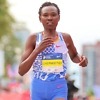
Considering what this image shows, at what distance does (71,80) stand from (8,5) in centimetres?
Result: 3521

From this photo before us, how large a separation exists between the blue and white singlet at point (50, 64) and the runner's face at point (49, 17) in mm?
163

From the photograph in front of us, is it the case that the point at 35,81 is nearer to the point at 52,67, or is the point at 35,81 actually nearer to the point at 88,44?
the point at 52,67

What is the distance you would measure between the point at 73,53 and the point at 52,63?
425mm

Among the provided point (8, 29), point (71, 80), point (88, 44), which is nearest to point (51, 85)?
point (71, 80)

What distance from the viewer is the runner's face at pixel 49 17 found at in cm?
513

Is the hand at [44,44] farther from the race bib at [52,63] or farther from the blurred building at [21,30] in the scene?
the blurred building at [21,30]

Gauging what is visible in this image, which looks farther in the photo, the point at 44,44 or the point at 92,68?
the point at 92,68

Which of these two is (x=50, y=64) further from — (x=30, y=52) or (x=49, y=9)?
(x=49, y=9)

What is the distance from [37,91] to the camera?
5.20 metres

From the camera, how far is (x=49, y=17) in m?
5.12

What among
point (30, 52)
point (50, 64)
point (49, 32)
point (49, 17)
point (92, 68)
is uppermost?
point (49, 17)

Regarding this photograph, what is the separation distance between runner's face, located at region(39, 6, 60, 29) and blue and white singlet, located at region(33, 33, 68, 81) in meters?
0.16

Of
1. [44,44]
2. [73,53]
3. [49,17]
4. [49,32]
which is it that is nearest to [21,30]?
[73,53]

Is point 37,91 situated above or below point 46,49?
below
